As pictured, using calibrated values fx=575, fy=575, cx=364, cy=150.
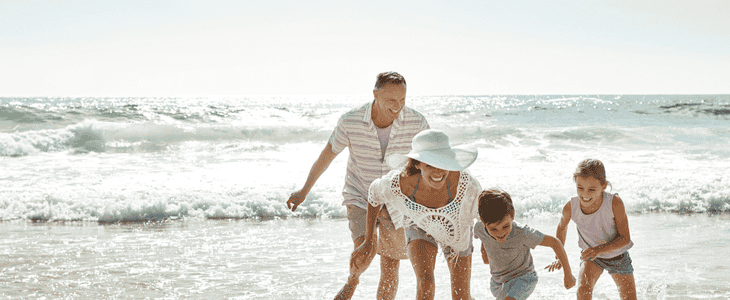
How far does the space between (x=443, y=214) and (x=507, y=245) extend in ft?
1.18

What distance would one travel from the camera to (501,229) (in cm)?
284

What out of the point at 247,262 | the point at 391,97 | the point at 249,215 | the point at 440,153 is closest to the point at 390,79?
the point at 391,97

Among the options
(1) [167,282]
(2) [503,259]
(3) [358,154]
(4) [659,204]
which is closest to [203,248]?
(1) [167,282]

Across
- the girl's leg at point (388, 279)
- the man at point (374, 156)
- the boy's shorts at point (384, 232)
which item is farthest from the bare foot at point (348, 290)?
the boy's shorts at point (384, 232)

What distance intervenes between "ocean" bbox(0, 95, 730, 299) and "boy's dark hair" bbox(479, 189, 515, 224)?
162cm

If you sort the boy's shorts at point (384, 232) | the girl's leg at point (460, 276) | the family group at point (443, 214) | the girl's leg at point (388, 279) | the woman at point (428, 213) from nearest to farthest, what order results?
the family group at point (443, 214)
the woman at point (428, 213)
the girl's leg at point (460, 276)
the boy's shorts at point (384, 232)
the girl's leg at point (388, 279)

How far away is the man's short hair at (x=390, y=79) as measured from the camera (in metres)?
3.23

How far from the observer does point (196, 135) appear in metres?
19.9

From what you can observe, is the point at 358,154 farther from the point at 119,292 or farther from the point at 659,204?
the point at 659,204

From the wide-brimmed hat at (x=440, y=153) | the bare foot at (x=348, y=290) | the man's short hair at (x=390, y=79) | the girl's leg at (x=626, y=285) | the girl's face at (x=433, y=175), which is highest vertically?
the man's short hair at (x=390, y=79)

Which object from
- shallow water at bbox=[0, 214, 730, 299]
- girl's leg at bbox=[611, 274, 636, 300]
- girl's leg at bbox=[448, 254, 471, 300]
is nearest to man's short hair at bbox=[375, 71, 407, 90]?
girl's leg at bbox=[448, 254, 471, 300]

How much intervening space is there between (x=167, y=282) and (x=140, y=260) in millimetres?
906

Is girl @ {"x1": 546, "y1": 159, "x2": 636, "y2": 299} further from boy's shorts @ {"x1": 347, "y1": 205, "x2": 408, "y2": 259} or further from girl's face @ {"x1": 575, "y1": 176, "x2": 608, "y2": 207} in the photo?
boy's shorts @ {"x1": 347, "y1": 205, "x2": 408, "y2": 259}

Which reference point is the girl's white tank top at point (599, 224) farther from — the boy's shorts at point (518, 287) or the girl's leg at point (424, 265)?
the girl's leg at point (424, 265)
